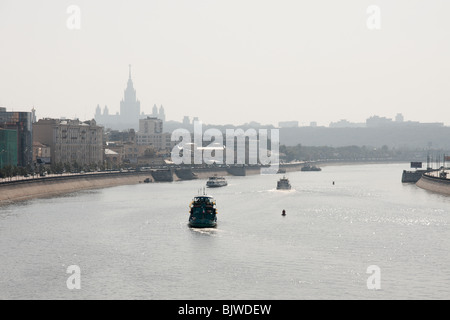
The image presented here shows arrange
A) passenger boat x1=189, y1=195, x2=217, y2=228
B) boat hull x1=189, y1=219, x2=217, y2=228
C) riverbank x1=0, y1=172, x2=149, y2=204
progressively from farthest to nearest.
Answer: riverbank x1=0, y1=172, x2=149, y2=204, passenger boat x1=189, y1=195, x2=217, y2=228, boat hull x1=189, y1=219, x2=217, y2=228

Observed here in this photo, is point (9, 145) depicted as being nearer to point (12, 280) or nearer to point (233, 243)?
point (233, 243)

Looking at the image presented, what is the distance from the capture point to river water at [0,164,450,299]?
214 ft

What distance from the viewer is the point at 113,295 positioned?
6325cm

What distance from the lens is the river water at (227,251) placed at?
65125mm

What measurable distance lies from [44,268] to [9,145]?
126 metres

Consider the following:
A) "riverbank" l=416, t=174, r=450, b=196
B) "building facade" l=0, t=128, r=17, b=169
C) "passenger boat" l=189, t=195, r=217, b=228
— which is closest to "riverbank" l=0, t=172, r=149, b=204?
"building facade" l=0, t=128, r=17, b=169

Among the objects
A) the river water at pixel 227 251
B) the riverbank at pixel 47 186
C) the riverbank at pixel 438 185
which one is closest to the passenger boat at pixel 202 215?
the river water at pixel 227 251

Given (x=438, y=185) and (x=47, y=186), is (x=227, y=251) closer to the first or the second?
(x=47, y=186)

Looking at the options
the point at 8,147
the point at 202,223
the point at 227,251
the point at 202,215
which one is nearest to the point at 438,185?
the point at 202,215

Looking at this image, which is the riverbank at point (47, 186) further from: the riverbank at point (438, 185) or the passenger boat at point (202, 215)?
the riverbank at point (438, 185)

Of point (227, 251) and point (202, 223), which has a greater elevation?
point (202, 223)

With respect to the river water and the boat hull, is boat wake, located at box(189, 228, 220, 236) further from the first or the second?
the boat hull

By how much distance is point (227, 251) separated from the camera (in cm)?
8381
